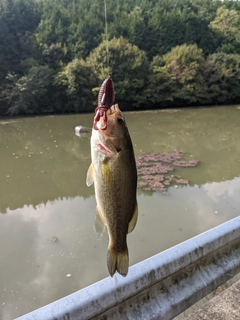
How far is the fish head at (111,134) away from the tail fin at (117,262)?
0.35 meters

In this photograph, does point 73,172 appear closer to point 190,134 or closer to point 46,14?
point 190,134

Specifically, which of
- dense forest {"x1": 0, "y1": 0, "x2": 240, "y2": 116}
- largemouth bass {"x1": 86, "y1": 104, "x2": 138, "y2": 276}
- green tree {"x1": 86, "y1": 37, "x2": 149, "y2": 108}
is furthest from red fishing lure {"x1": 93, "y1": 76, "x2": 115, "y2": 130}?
green tree {"x1": 86, "y1": 37, "x2": 149, "y2": 108}

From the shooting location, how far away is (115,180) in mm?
1098

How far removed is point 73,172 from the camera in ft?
27.7

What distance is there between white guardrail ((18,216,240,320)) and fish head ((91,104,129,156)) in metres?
0.63

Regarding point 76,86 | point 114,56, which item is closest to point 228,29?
point 114,56

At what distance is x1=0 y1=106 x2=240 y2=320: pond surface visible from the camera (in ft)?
13.5

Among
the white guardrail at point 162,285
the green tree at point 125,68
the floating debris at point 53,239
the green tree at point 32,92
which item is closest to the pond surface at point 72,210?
the floating debris at point 53,239

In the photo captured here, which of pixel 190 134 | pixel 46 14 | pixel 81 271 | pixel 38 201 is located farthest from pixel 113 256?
pixel 46 14

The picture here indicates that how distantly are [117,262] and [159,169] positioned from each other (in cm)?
690

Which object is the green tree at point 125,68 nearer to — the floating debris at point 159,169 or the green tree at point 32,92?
the green tree at point 32,92

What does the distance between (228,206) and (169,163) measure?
2878 millimetres

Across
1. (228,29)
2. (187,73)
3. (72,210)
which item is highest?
(228,29)

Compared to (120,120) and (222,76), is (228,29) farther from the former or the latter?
(120,120)
